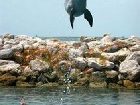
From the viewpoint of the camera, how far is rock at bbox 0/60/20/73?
213 ft

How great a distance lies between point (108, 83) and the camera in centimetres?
6569

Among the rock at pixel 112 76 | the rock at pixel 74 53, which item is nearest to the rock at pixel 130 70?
the rock at pixel 112 76

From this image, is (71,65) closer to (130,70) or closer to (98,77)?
(98,77)

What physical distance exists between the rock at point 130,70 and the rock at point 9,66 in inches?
577

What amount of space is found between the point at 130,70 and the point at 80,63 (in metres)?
7.84

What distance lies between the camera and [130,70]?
62.7 metres

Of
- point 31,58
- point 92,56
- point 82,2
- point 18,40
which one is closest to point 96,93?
point 92,56

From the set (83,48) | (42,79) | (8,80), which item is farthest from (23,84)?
(83,48)

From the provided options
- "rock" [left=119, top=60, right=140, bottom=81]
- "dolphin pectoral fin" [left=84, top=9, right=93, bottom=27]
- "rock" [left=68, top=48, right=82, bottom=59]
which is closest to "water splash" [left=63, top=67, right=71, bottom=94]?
"rock" [left=68, top=48, right=82, bottom=59]

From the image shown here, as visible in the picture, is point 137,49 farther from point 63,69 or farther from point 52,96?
point 52,96

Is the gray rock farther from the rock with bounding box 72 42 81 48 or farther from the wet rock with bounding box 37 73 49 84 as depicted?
the rock with bounding box 72 42 81 48

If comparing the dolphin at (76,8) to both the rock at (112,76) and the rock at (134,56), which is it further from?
the rock at (112,76)

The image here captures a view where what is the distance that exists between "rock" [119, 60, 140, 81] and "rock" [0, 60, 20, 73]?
48.1 ft

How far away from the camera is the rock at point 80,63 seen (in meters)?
66.4
